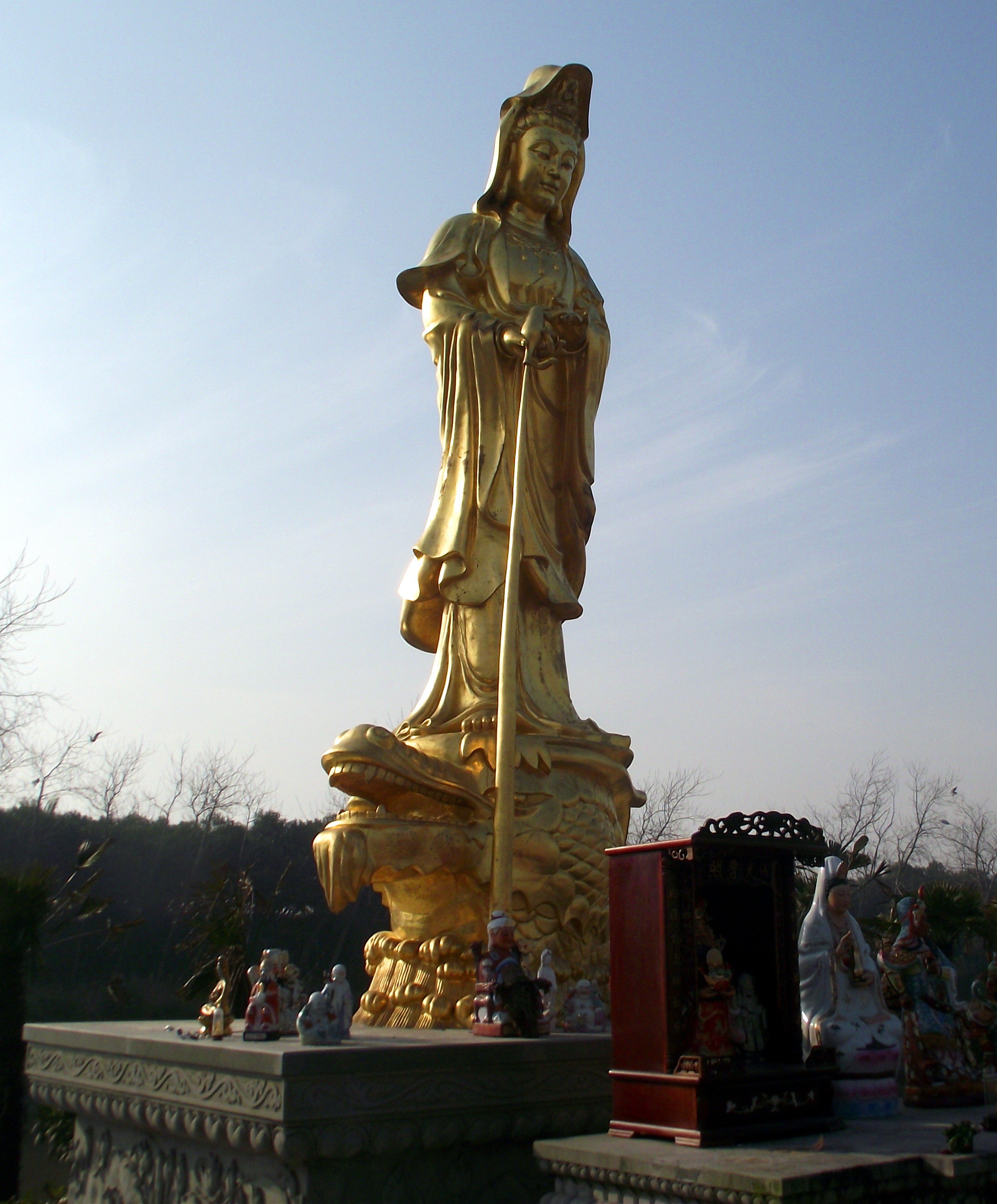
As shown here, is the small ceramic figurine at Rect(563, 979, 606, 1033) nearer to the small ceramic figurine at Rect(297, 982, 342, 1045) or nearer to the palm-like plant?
the small ceramic figurine at Rect(297, 982, 342, 1045)

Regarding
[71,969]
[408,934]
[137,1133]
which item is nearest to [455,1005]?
[408,934]

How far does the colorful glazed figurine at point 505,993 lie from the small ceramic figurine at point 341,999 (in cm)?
79

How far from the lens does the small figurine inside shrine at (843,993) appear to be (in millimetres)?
4531

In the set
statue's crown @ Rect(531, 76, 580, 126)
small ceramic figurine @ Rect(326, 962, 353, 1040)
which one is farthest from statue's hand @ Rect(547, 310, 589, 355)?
small ceramic figurine @ Rect(326, 962, 353, 1040)

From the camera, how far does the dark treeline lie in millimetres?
16547

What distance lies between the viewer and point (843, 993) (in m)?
4.79

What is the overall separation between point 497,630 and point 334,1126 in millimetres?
3523

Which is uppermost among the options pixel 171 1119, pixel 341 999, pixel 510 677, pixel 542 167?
pixel 542 167

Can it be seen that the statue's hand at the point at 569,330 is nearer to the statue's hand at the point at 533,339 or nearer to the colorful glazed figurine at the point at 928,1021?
the statue's hand at the point at 533,339

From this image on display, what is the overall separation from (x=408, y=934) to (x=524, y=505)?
2.86 metres

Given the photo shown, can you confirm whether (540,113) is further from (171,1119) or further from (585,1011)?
(171,1119)

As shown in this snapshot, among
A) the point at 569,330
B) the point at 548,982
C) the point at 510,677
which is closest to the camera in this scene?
the point at 548,982

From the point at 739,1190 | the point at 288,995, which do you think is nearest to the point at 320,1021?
the point at 288,995

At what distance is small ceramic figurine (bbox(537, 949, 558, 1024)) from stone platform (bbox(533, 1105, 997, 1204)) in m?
1.31
